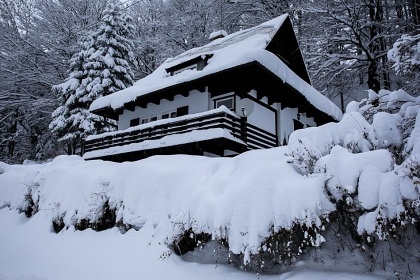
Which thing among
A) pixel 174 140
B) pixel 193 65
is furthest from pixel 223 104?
pixel 193 65

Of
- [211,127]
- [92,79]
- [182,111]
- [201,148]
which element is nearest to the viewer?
[211,127]

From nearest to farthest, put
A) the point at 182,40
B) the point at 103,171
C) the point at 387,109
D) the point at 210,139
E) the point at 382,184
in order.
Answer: the point at 382,184 → the point at 387,109 → the point at 103,171 → the point at 210,139 → the point at 182,40

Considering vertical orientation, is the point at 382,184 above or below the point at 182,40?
below

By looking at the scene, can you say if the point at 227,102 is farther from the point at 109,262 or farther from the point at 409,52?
the point at 109,262

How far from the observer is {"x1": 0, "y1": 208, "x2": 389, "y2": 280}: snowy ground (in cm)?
417

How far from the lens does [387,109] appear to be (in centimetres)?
487

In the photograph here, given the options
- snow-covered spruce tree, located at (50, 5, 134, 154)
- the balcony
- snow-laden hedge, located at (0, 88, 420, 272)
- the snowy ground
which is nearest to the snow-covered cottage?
the balcony

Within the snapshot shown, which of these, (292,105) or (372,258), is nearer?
(372,258)

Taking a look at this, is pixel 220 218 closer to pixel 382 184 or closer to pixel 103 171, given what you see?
pixel 382 184

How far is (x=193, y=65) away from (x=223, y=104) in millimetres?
3060

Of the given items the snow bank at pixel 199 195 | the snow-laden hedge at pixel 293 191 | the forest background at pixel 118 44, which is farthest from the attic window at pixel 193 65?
the snow-laden hedge at pixel 293 191

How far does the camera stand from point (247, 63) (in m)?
10.7

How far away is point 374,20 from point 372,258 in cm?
1576

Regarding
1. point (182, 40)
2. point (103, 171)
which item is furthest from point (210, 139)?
point (182, 40)
